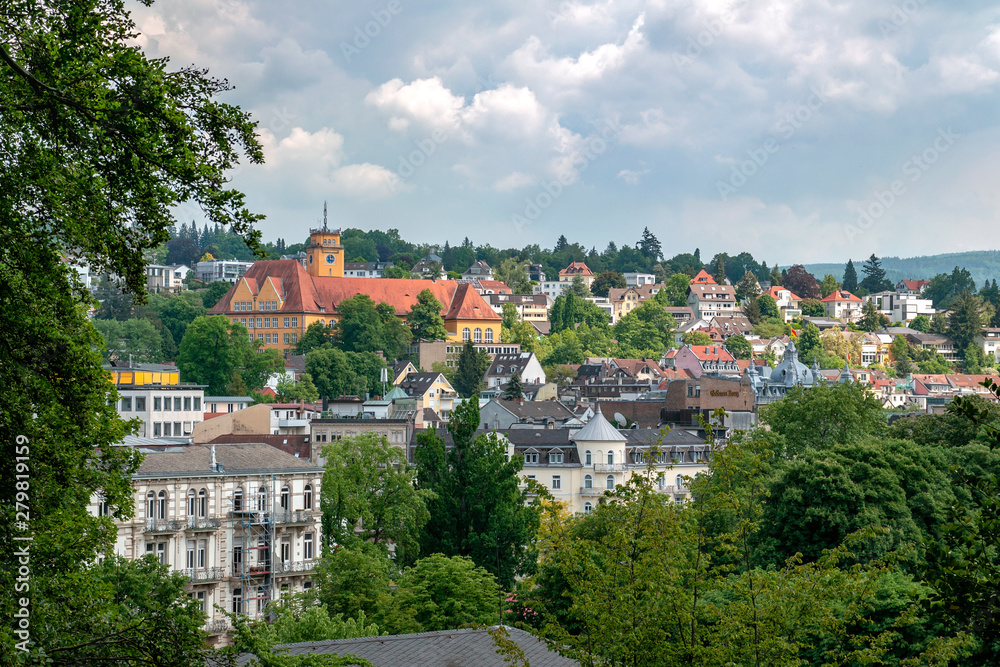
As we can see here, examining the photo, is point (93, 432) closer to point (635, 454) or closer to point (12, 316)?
point (12, 316)

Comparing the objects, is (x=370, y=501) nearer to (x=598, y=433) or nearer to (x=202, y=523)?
(x=202, y=523)

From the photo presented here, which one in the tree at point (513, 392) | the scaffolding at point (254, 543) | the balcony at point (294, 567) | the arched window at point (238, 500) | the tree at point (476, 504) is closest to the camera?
the arched window at point (238, 500)

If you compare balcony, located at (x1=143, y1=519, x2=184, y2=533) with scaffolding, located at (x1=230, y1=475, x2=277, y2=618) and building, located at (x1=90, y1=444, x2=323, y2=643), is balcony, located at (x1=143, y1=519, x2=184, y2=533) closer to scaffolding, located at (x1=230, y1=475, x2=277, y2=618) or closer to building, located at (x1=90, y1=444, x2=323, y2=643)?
building, located at (x1=90, y1=444, x2=323, y2=643)

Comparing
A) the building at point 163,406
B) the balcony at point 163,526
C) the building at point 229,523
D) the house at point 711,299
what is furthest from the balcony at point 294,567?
the house at point 711,299

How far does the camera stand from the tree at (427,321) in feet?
443

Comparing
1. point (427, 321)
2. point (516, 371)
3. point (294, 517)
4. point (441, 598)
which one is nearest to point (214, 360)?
point (516, 371)

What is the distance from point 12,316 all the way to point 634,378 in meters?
120

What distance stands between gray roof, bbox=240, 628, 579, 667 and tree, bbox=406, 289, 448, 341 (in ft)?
375

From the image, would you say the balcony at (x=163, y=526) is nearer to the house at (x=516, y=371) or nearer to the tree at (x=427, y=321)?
the house at (x=516, y=371)

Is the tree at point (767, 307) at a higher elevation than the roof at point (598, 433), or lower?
higher

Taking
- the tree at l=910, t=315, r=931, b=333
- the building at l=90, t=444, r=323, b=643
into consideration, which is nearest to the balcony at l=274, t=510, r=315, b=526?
the building at l=90, t=444, r=323, b=643

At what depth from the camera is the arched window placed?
37.9m

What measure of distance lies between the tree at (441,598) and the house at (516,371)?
89241 millimetres

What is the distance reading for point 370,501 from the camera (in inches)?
1812
